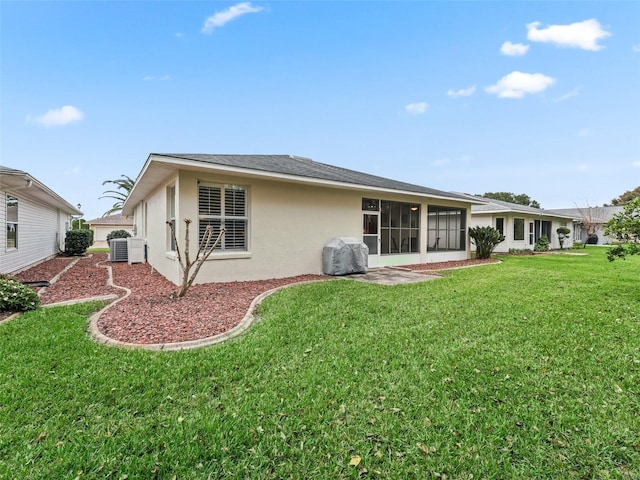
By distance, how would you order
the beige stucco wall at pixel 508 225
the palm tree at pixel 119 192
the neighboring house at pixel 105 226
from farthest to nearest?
the palm tree at pixel 119 192 → the neighboring house at pixel 105 226 → the beige stucco wall at pixel 508 225

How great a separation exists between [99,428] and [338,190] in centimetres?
869

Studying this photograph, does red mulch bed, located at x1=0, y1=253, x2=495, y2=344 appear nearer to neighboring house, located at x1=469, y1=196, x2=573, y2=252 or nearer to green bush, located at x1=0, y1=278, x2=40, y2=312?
green bush, located at x1=0, y1=278, x2=40, y2=312

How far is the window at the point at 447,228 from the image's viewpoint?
1519cm

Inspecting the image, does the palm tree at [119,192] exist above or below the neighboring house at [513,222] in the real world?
above

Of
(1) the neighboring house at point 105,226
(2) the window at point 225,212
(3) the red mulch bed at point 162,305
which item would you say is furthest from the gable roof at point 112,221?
(2) the window at point 225,212

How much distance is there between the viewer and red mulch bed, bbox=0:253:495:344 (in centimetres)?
442

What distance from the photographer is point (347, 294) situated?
22.2ft

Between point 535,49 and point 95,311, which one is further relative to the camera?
point 535,49

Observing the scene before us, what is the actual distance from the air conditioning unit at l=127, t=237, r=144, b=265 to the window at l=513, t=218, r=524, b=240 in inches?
899

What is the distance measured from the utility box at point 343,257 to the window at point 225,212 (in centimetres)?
263

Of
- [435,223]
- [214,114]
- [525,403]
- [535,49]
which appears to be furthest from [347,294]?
[214,114]

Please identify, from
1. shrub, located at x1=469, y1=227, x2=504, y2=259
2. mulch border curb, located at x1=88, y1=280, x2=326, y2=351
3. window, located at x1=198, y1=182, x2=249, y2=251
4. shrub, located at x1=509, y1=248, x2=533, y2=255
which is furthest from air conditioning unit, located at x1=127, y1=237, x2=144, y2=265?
shrub, located at x1=509, y1=248, x2=533, y2=255

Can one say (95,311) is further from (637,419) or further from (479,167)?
(479,167)

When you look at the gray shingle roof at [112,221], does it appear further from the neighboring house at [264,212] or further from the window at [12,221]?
the neighboring house at [264,212]
